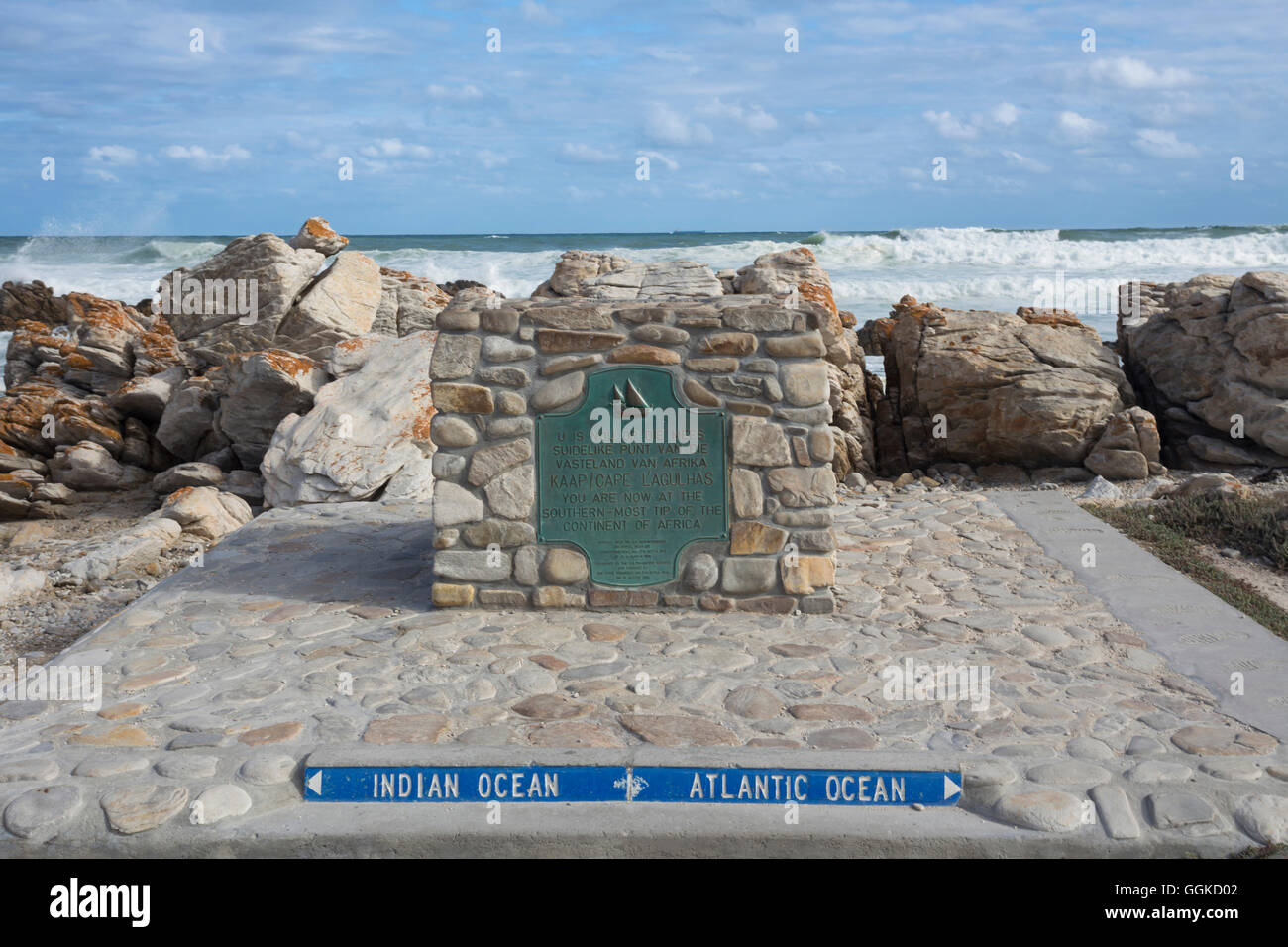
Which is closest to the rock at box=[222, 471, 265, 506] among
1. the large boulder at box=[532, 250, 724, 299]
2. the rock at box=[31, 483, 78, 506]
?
the rock at box=[31, 483, 78, 506]

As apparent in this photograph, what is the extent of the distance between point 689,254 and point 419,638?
2931 centimetres

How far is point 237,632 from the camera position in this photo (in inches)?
201

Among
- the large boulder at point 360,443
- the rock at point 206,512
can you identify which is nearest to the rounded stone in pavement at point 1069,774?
the large boulder at point 360,443

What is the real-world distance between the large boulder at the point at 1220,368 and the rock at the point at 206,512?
338 inches

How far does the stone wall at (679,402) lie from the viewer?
17.0 feet

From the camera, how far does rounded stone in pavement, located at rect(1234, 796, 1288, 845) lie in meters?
3.29

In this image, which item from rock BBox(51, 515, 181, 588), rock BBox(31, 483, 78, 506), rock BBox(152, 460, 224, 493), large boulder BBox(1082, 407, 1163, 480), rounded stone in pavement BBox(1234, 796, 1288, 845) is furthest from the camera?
rock BBox(31, 483, 78, 506)

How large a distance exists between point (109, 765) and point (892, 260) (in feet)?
99.4

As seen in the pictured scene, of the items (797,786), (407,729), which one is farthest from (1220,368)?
(407,729)

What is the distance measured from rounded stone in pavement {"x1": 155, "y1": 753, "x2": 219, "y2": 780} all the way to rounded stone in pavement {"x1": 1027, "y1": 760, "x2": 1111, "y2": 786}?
2.80 metres

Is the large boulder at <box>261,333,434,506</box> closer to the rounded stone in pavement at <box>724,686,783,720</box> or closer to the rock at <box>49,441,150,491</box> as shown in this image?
the rock at <box>49,441,150,491</box>

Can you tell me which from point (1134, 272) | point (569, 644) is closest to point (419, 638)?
point (569, 644)

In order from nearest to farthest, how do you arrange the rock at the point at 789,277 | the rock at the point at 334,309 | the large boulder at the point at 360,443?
the large boulder at the point at 360,443, the rock at the point at 789,277, the rock at the point at 334,309

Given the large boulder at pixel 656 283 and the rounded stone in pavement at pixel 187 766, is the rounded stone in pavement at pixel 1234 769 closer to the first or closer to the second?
the large boulder at pixel 656 283
